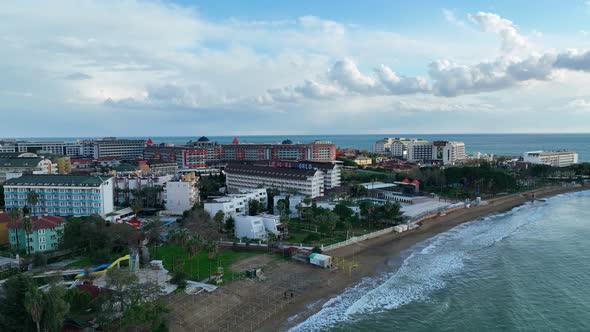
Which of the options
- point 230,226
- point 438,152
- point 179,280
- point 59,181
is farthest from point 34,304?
point 438,152

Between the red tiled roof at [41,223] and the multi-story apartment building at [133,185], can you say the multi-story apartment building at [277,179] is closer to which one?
the multi-story apartment building at [133,185]

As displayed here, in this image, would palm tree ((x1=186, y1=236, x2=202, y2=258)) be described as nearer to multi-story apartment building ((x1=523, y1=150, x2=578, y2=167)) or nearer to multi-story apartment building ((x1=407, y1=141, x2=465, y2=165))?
multi-story apartment building ((x1=407, y1=141, x2=465, y2=165))

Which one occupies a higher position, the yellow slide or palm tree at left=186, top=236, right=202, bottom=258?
palm tree at left=186, top=236, right=202, bottom=258

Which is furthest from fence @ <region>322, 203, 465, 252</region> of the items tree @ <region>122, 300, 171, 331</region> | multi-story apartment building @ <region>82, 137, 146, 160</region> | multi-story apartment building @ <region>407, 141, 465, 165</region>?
multi-story apartment building @ <region>82, 137, 146, 160</region>

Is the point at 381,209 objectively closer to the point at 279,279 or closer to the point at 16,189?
the point at 279,279

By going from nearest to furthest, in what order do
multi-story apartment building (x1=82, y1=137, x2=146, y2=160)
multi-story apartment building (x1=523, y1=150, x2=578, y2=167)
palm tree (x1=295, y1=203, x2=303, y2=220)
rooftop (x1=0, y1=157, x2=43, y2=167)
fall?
1. palm tree (x1=295, y1=203, x2=303, y2=220)
2. rooftop (x1=0, y1=157, x2=43, y2=167)
3. multi-story apartment building (x1=523, y1=150, x2=578, y2=167)
4. multi-story apartment building (x1=82, y1=137, x2=146, y2=160)

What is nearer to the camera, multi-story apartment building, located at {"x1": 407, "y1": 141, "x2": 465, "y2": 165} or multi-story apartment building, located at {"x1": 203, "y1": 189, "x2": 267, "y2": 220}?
multi-story apartment building, located at {"x1": 203, "y1": 189, "x2": 267, "y2": 220}

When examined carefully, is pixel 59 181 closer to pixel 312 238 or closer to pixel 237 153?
pixel 312 238
